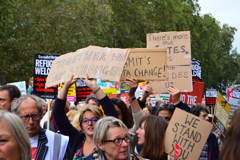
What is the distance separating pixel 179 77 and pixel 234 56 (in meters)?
66.2

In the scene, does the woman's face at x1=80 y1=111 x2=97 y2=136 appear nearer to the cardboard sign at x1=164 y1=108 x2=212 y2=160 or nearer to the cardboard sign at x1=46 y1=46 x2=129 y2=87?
the cardboard sign at x1=46 y1=46 x2=129 y2=87

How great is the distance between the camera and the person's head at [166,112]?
4.96 meters

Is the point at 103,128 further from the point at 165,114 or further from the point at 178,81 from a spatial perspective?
the point at 178,81

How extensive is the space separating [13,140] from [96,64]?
2024 millimetres

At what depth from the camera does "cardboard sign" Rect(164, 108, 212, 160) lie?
4.02 meters

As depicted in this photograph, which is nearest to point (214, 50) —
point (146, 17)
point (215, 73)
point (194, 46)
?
point (215, 73)

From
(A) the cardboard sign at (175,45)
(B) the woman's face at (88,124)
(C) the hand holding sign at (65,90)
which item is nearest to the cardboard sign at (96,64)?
(C) the hand holding sign at (65,90)

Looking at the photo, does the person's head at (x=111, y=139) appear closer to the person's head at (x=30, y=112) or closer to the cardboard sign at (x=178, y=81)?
the person's head at (x=30, y=112)

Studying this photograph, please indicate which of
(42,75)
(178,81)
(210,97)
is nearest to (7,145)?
(178,81)

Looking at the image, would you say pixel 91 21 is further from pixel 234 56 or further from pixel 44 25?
pixel 234 56

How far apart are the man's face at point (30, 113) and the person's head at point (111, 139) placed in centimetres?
54

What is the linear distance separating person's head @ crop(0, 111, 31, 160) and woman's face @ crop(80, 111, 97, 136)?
4.52 feet

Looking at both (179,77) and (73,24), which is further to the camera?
(73,24)

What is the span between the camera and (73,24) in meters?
20.9
